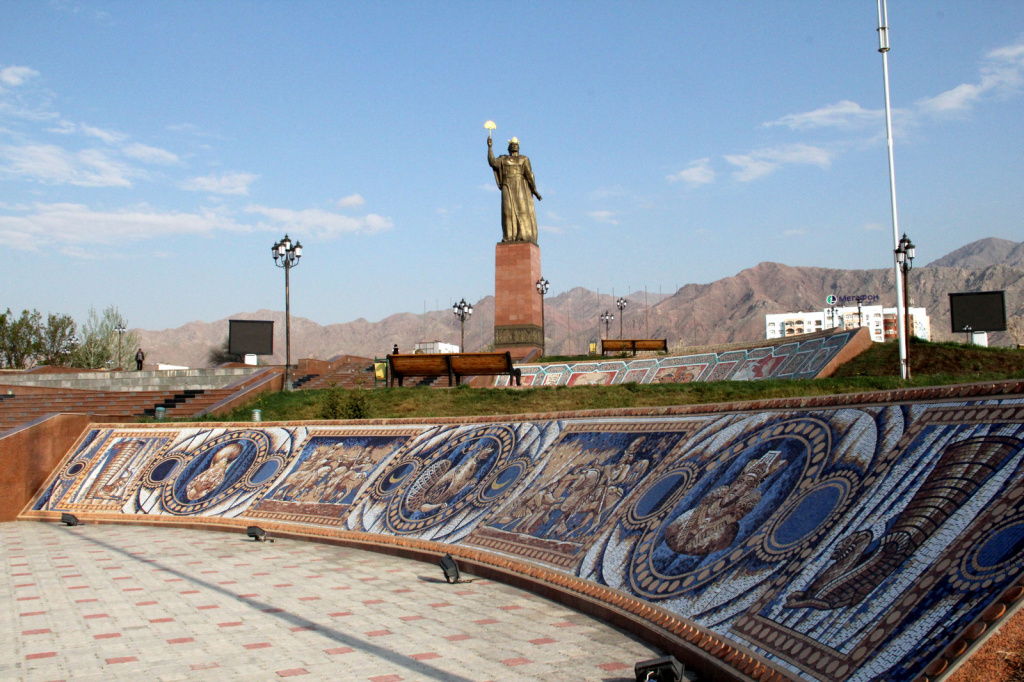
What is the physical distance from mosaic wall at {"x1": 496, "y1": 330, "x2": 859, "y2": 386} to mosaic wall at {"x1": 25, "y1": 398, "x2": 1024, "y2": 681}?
7.34 meters

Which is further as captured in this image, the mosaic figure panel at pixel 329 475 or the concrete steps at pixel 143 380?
the concrete steps at pixel 143 380

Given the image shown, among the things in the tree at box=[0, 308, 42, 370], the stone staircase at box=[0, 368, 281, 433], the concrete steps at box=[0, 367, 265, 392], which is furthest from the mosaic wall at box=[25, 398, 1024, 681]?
the tree at box=[0, 308, 42, 370]

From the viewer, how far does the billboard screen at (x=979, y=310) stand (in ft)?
69.6

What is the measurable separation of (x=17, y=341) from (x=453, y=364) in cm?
3554

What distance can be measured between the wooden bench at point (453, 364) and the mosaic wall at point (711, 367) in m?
1.31

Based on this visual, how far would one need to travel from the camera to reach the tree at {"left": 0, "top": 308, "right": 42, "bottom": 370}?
40250 millimetres

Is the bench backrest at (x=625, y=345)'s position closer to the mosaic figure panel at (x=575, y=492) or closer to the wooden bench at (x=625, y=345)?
the wooden bench at (x=625, y=345)

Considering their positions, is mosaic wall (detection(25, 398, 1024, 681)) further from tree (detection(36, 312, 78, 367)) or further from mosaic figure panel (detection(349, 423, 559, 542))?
tree (detection(36, 312, 78, 367))

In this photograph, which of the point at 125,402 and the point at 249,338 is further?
the point at 249,338

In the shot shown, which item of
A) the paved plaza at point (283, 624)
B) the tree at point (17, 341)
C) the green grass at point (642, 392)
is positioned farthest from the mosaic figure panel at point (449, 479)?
the tree at point (17, 341)

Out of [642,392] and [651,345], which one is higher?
[651,345]

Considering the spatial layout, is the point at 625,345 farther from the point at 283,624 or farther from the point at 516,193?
the point at 283,624

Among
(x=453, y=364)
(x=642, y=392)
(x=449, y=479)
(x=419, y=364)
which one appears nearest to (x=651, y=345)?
(x=453, y=364)

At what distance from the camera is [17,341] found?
4059 centimetres
